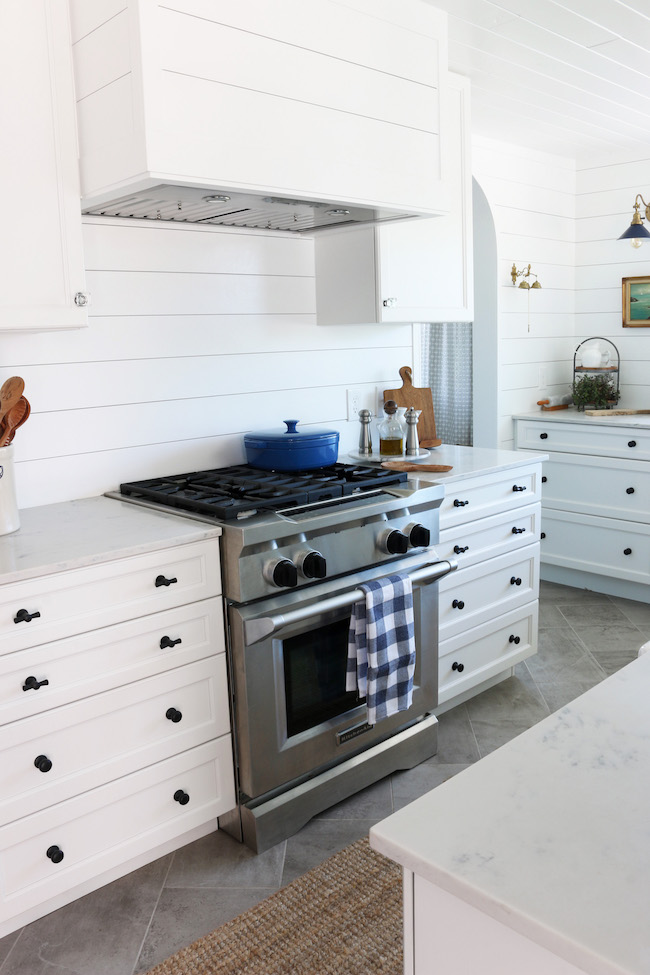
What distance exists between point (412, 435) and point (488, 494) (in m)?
0.39

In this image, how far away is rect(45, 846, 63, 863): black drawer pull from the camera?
1.91 metres

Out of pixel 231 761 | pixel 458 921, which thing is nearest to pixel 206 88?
pixel 231 761

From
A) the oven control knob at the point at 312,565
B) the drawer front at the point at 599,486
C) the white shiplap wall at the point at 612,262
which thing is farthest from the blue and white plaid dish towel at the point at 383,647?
the white shiplap wall at the point at 612,262

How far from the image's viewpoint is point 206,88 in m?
2.00

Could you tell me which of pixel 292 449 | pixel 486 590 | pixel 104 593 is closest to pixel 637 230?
pixel 486 590

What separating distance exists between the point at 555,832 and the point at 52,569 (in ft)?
4.35

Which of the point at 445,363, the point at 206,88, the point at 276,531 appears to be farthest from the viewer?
the point at 445,363

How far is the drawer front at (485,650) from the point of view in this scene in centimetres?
290

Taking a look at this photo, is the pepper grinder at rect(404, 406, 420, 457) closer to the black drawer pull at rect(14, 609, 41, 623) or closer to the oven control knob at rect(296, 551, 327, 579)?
the oven control knob at rect(296, 551, 327, 579)

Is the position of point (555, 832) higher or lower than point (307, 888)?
higher

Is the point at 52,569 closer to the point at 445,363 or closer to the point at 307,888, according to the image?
the point at 307,888

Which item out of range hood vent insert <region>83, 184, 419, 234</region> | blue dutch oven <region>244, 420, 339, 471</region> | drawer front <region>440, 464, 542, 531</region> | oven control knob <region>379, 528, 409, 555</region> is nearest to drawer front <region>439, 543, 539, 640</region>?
drawer front <region>440, 464, 542, 531</region>

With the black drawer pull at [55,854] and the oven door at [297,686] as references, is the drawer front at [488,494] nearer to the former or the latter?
the oven door at [297,686]

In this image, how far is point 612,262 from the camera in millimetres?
4680
